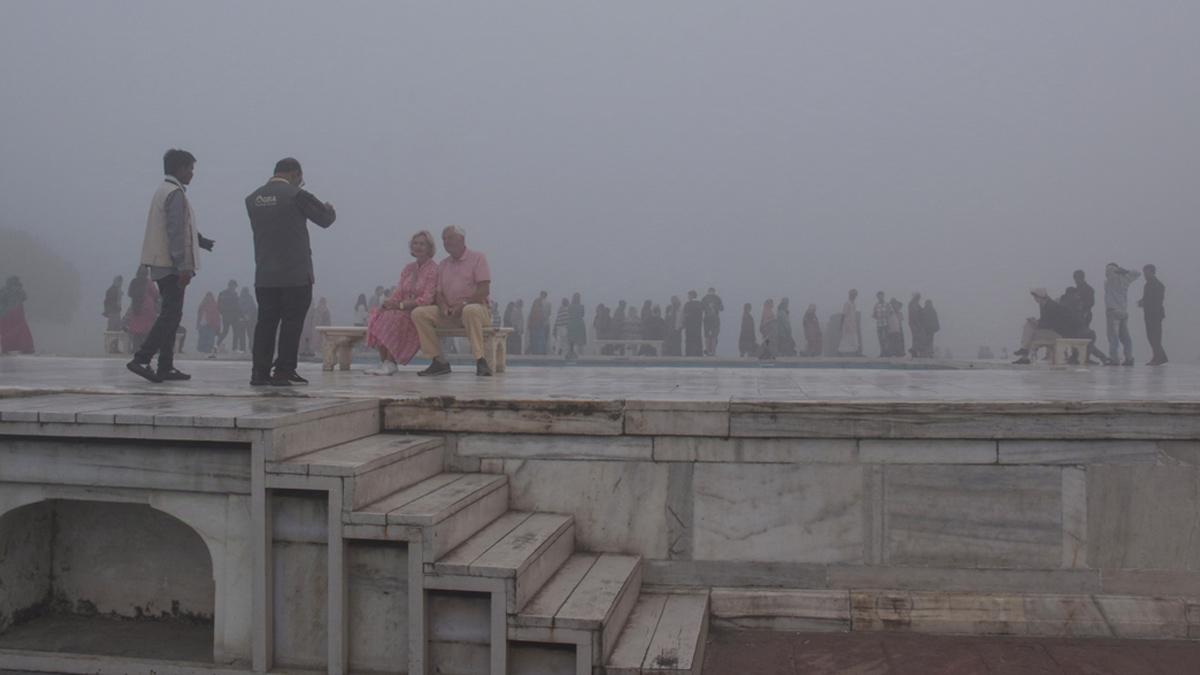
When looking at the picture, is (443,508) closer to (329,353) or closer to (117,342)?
Result: (329,353)

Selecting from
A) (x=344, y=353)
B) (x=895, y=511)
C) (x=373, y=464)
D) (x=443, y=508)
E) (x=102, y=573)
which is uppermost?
(x=344, y=353)

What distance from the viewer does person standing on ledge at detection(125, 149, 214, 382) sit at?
5449 mm

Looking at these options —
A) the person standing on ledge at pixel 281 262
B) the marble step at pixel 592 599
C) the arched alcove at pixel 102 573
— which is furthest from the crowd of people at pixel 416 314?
the marble step at pixel 592 599

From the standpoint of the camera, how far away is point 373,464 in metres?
3.52

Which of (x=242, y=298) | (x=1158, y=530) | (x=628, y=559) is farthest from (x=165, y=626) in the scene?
(x=242, y=298)

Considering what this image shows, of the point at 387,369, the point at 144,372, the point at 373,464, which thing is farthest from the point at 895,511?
the point at 387,369

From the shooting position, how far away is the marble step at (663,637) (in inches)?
122

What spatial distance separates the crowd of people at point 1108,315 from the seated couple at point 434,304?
9959 millimetres

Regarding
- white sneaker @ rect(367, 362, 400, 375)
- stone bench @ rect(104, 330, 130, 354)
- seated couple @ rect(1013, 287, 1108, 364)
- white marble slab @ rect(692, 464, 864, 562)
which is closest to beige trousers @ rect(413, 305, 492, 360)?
white sneaker @ rect(367, 362, 400, 375)

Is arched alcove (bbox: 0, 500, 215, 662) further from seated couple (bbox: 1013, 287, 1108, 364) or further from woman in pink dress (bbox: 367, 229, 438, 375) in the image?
seated couple (bbox: 1013, 287, 1108, 364)

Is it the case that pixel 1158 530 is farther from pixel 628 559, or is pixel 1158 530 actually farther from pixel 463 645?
pixel 463 645

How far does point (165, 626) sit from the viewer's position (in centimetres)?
412

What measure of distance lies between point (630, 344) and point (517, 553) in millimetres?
19395

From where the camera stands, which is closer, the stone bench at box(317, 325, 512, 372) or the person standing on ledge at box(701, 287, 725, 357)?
the stone bench at box(317, 325, 512, 372)
